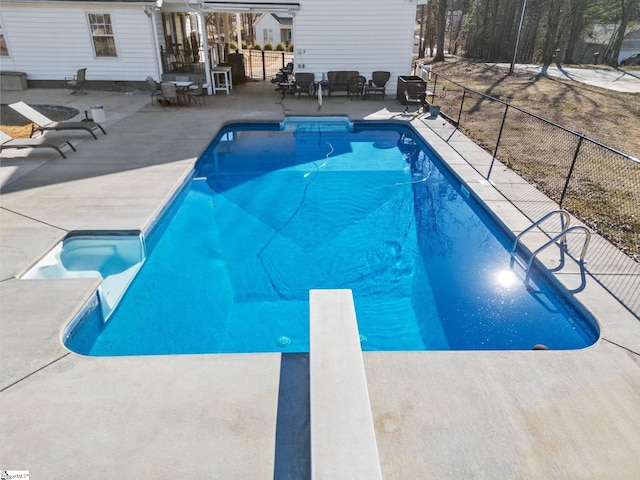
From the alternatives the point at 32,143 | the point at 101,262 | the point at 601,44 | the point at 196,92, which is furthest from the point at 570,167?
the point at 601,44

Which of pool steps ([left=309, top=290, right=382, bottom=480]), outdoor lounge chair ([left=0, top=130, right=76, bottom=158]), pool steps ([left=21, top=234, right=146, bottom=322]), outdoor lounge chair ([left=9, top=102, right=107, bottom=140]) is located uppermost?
outdoor lounge chair ([left=9, top=102, right=107, bottom=140])

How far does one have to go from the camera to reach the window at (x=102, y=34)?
13.9 m

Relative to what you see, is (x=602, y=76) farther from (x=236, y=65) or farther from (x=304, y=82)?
(x=236, y=65)

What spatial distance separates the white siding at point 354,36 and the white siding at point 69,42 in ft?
17.0

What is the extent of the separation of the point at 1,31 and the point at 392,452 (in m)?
17.7

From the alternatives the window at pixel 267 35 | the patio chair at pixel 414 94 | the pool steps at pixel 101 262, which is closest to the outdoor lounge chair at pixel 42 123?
the pool steps at pixel 101 262

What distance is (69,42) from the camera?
14.1 m

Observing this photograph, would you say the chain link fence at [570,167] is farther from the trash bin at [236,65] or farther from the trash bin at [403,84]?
the trash bin at [236,65]

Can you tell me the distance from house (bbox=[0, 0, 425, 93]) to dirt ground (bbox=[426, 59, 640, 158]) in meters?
4.49

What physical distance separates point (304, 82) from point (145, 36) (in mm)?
5453

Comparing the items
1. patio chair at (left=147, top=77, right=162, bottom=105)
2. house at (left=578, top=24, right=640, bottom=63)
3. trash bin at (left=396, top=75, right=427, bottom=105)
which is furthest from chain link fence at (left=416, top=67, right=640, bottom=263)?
house at (left=578, top=24, right=640, bottom=63)

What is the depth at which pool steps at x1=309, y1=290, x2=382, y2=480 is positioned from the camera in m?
2.35

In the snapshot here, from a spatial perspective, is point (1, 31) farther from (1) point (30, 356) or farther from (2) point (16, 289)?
(1) point (30, 356)

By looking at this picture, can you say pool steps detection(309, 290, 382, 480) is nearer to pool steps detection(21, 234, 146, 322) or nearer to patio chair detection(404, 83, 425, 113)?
pool steps detection(21, 234, 146, 322)
